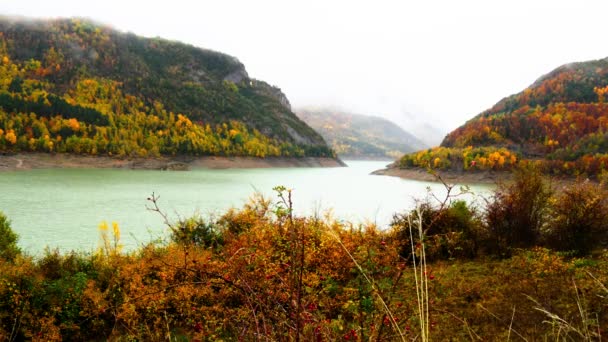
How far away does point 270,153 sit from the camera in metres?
155

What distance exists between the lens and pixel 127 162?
98500mm

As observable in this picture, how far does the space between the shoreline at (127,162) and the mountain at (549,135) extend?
2161 inches

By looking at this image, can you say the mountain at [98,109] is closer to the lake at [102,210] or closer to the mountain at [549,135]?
the lake at [102,210]

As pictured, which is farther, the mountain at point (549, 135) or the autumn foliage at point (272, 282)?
the mountain at point (549, 135)

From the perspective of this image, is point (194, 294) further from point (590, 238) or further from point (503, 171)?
point (503, 171)

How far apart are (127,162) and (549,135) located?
416 feet

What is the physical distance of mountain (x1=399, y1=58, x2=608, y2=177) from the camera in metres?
87.6

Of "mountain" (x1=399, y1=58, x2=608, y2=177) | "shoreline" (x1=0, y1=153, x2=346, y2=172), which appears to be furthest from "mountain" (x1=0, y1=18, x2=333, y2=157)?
"mountain" (x1=399, y1=58, x2=608, y2=177)

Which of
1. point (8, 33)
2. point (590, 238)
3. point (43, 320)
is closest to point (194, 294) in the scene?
point (43, 320)

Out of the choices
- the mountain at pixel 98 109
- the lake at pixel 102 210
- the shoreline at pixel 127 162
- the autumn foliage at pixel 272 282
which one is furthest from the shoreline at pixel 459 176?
the autumn foliage at pixel 272 282

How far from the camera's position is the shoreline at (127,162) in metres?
80.2

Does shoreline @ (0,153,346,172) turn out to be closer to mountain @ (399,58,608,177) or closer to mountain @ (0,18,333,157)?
mountain @ (0,18,333,157)

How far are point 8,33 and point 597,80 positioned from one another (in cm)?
26738

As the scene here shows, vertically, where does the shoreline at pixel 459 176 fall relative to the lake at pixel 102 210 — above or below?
above
